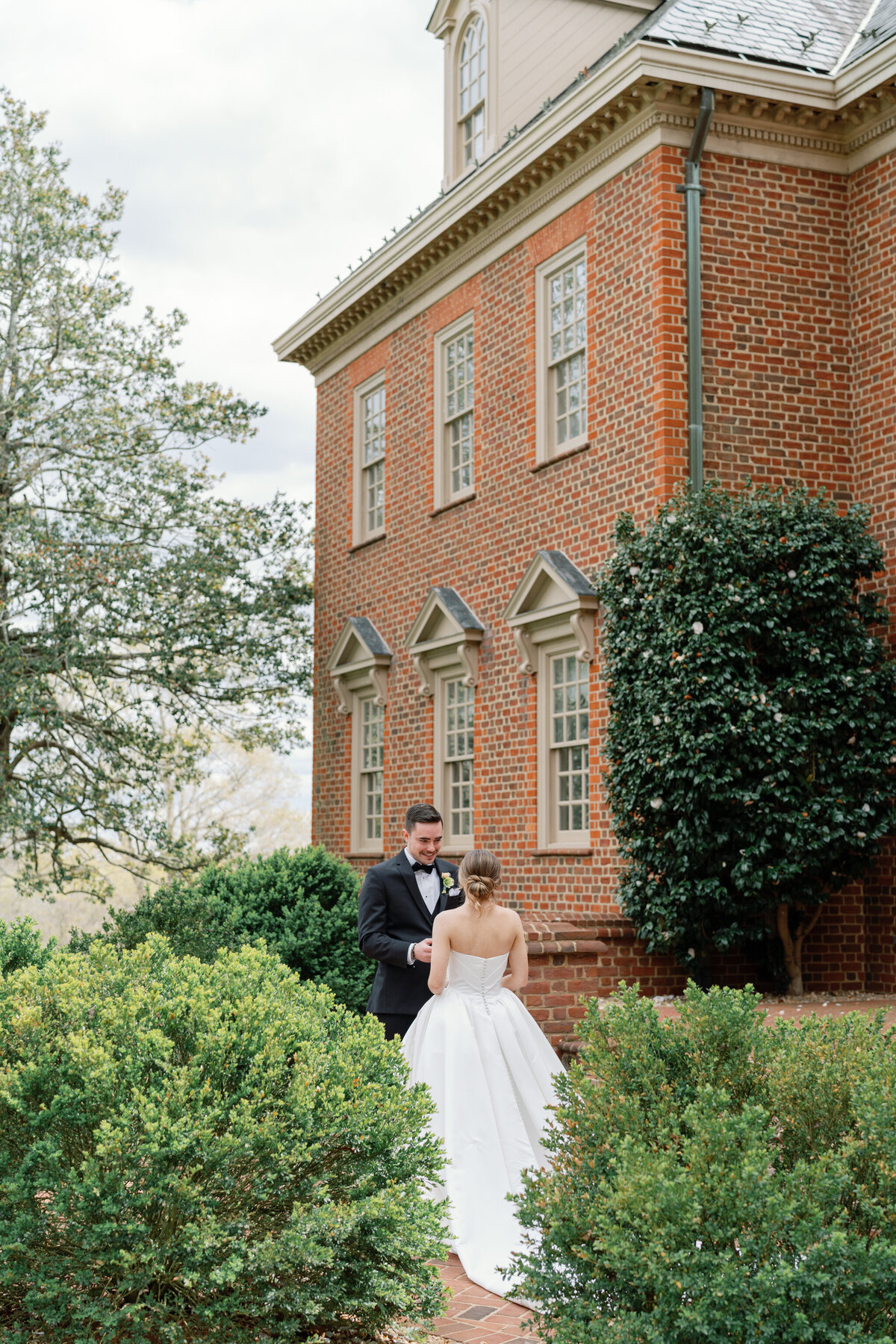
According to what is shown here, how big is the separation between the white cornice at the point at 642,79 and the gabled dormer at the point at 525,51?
0.83 m

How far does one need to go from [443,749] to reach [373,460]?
4812 millimetres

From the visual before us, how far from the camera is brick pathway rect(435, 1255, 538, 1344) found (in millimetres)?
4996

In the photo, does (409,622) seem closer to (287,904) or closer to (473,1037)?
(287,904)

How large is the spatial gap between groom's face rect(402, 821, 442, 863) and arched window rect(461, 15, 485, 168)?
Result: 1208 cm

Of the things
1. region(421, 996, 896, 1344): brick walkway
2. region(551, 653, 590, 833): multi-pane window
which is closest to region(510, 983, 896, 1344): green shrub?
region(421, 996, 896, 1344): brick walkway

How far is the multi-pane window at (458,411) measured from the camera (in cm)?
1684

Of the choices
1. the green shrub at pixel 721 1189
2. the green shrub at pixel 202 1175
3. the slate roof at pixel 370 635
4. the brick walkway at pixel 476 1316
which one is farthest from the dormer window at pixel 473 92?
the green shrub at pixel 721 1189

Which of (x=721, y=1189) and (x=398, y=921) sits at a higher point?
(x=398, y=921)

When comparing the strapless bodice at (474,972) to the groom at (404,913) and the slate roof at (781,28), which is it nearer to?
the groom at (404,913)

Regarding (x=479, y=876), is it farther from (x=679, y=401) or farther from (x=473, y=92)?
(x=473, y=92)

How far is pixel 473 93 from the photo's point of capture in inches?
687

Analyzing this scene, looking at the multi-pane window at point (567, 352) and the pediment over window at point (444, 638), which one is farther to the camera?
the pediment over window at point (444, 638)

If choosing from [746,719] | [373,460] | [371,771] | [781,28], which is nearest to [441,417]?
→ [373,460]

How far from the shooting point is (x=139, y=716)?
20.7 m
